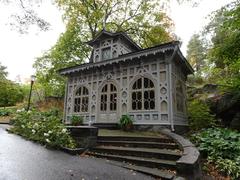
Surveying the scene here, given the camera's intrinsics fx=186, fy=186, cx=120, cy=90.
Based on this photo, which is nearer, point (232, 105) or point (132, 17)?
point (232, 105)

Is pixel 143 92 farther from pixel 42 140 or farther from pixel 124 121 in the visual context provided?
pixel 42 140

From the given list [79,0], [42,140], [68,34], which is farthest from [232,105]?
[79,0]

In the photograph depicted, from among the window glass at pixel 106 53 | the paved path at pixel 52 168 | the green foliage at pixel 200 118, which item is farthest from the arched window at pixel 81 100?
the green foliage at pixel 200 118

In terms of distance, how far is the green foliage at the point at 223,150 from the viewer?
544 cm

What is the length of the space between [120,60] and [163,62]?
8.17ft

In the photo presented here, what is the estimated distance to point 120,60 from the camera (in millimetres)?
10812

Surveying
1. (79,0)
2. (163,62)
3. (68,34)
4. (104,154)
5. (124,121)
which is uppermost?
(79,0)

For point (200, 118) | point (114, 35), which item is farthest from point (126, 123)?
point (114, 35)

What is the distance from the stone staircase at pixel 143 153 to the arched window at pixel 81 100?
4960mm

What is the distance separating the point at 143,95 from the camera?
10.2 meters

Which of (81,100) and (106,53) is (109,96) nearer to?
(81,100)

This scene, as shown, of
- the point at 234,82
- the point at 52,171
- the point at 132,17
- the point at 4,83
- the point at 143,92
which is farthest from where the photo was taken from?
the point at 4,83

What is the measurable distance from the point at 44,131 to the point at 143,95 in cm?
526

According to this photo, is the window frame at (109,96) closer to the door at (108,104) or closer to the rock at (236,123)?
the door at (108,104)
